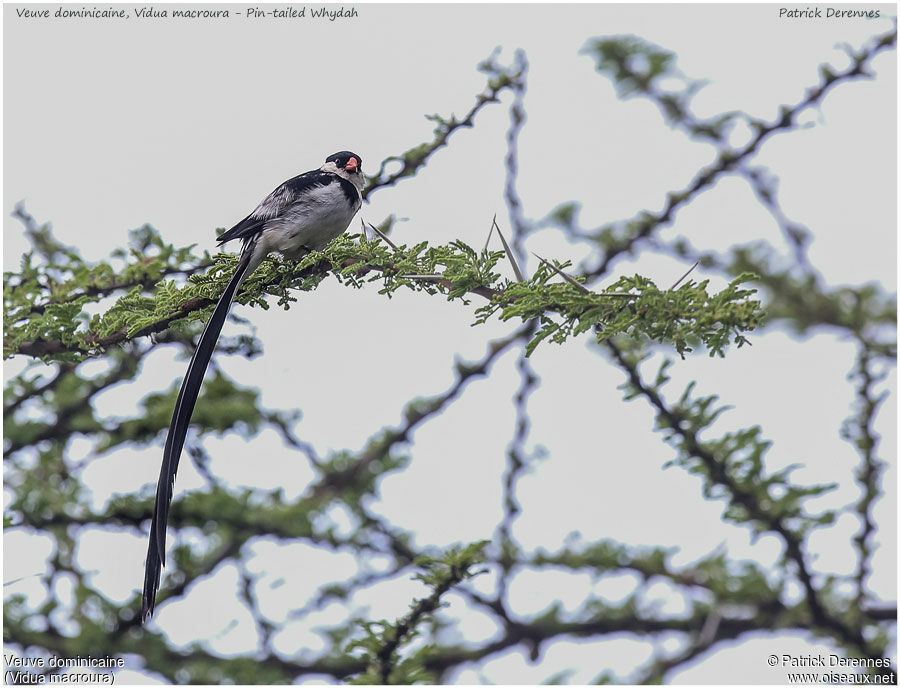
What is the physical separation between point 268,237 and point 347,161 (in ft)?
3.01

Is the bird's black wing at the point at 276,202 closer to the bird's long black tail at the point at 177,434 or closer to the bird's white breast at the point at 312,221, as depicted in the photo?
the bird's white breast at the point at 312,221

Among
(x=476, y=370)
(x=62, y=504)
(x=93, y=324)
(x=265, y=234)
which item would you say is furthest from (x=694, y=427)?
(x=62, y=504)

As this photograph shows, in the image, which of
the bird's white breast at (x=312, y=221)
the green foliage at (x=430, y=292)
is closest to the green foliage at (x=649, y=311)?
the green foliage at (x=430, y=292)

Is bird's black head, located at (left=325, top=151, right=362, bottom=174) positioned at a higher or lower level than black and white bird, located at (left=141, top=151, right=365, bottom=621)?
higher

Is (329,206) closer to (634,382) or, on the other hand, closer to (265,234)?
(265,234)

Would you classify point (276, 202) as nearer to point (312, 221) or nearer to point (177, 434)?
point (312, 221)

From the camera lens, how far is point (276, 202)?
3.46 meters

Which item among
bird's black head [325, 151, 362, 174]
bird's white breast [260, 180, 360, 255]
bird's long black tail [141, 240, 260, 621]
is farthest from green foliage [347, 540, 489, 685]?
bird's black head [325, 151, 362, 174]

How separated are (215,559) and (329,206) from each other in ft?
4.38

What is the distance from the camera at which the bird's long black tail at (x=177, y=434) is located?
256 centimetres

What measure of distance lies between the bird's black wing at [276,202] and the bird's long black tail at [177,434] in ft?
1.53

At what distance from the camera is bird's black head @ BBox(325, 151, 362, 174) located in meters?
3.83

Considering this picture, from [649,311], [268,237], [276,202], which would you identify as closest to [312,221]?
[276,202]

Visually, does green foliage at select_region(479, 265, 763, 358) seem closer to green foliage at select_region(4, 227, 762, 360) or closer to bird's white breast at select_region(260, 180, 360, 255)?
green foliage at select_region(4, 227, 762, 360)
